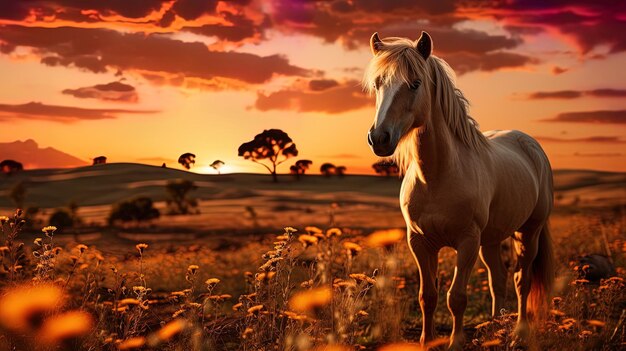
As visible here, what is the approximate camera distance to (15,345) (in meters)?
4.96

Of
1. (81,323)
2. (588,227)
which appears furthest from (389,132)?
(588,227)

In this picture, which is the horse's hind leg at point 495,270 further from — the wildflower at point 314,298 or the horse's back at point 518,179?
the wildflower at point 314,298

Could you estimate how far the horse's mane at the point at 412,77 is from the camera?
5.16 metres

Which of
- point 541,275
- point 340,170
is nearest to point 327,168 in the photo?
point 340,170

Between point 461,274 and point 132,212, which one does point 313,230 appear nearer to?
point 461,274

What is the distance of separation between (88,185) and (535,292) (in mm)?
39388

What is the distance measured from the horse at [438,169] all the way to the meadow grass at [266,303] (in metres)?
0.40

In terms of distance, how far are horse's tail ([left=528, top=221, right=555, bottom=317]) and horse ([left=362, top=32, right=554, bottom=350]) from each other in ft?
2.46

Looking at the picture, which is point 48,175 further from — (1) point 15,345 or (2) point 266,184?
(1) point 15,345

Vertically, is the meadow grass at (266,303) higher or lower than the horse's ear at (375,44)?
lower

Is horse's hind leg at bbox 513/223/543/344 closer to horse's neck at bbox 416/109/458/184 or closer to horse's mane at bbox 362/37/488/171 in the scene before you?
horse's mane at bbox 362/37/488/171

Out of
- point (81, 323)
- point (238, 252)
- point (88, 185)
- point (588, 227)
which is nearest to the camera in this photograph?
point (81, 323)

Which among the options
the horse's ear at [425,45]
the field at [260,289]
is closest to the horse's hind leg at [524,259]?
the field at [260,289]

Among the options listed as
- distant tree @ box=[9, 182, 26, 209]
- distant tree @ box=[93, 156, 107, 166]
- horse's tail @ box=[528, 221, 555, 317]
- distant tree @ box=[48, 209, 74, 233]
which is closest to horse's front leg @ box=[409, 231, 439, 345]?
horse's tail @ box=[528, 221, 555, 317]
